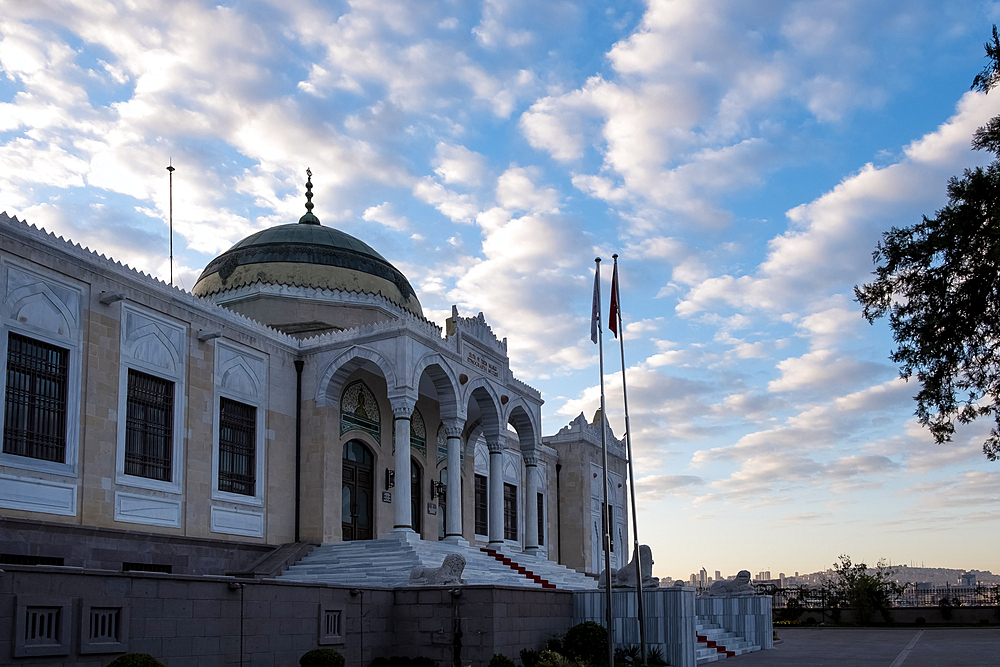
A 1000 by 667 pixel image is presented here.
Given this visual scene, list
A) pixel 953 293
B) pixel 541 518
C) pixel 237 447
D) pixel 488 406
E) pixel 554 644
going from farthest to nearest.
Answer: pixel 541 518 → pixel 488 406 → pixel 237 447 → pixel 554 644 → pixel 953 293

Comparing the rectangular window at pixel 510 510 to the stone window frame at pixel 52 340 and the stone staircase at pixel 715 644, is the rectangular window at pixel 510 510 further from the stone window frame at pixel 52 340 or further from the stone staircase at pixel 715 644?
the stone window frame at pixel 52 340

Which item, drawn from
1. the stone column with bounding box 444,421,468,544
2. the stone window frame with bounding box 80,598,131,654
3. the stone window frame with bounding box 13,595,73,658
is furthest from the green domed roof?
the stone window frame with bounding box 13,595,73,658

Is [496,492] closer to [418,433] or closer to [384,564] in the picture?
[418,433]

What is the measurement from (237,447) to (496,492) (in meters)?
8.89

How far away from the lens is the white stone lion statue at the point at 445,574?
61.2 feet

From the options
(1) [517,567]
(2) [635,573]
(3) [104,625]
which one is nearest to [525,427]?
(1) [517,567]

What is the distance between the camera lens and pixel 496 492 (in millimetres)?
28516

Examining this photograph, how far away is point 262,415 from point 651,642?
10723 mm

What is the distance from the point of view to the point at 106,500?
1834 centimetres

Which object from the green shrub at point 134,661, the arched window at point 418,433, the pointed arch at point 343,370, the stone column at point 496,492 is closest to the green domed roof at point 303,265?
the arched window at point 418,433

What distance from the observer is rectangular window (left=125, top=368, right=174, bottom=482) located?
19.4 m

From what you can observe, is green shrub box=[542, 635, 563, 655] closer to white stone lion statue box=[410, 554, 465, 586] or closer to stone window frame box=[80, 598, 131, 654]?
white stone lion statue box=[410, 554, 465, 586]

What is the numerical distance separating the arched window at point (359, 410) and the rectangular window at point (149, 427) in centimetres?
547

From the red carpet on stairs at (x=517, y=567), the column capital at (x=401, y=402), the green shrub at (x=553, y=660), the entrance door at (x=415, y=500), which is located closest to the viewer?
the green shrub at (x=553, y=660)
